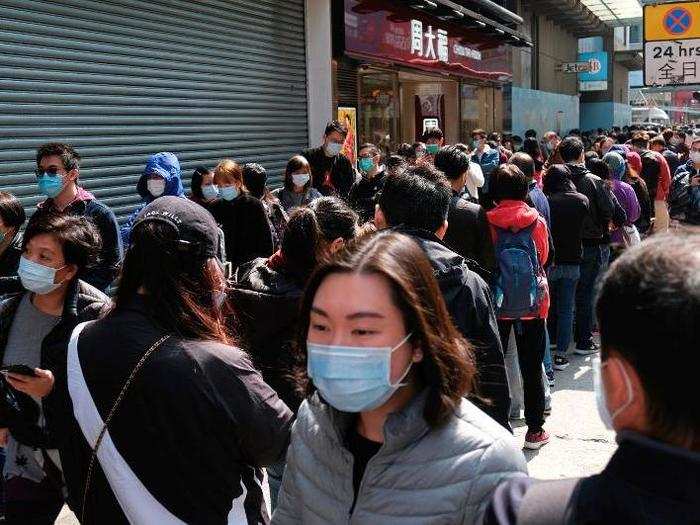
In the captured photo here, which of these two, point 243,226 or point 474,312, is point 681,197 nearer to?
point 243,226

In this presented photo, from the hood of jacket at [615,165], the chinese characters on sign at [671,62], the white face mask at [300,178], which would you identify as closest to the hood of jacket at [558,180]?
the hood of jacket at [615,165]

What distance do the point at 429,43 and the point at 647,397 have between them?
45.1 ft

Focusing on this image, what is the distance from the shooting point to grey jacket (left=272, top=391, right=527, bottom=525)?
1583mm

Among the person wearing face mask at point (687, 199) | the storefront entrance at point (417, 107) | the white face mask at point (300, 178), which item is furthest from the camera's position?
the storefront entrance at point (417, 107)

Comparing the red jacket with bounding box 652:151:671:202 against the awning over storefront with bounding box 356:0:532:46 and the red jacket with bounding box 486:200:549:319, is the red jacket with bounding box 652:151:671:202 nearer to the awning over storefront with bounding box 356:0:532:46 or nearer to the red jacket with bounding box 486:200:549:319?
the awning over storefront with bounding box 356:0:532:46

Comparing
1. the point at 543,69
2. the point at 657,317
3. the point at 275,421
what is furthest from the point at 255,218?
the point at 543,69

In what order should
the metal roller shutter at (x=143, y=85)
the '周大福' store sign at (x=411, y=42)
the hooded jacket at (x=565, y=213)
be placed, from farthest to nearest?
1. the '周大福' store sign at (x=411, y=42)
2. the metal roller shutter at (x=143, y=85)
3. the hooded jacket at (x=565, y=213)

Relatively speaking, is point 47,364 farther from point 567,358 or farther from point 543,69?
point 543,69

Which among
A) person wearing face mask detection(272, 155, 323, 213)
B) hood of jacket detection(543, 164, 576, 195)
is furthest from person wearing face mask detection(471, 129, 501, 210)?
person wearing face mask detection(272, 155, 323, 213)

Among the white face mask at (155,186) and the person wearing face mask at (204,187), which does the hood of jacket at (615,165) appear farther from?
the white face mask at (155,186)

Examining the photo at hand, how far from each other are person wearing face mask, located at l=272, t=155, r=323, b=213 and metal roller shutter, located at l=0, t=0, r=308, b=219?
1703 millimetres

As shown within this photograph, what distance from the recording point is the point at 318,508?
1746 mm

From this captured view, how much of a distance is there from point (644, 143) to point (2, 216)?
A: 31.8ft

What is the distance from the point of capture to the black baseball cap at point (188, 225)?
2.19m
